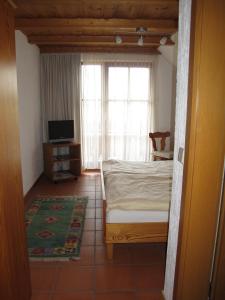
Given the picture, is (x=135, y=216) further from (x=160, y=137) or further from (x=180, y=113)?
(x=160, y=137)

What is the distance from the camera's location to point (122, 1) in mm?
2797

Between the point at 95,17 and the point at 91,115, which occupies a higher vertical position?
the point at 95,17

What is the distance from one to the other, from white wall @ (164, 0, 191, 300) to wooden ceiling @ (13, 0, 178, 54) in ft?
5.48

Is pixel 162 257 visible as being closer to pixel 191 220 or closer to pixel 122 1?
pixel 191 220

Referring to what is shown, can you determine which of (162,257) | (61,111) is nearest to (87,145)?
(61,111)

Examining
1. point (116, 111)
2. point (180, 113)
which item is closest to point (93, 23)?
point (116, 111)

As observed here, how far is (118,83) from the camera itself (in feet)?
16.9

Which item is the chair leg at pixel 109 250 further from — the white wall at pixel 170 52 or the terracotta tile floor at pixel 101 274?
the white wall at pixel 170 52

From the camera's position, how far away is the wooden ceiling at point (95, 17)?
2885 millimetres

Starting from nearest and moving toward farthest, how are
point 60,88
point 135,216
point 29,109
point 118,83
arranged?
point 135,216
point 29,109
point 60,88
point 118,83

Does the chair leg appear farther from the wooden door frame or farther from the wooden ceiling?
the wooden ceiling

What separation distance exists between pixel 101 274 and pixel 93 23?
124 inches

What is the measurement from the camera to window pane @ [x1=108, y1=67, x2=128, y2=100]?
5113 mm

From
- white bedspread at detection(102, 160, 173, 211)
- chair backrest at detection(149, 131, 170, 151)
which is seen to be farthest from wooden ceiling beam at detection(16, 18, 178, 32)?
chair backrest at detection(149, 131, 170, 151)
